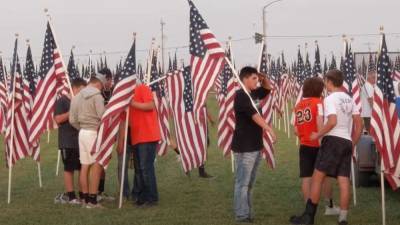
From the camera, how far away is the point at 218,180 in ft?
44.3

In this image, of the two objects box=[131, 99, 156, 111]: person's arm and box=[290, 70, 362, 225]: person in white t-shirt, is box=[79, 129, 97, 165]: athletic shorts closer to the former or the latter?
box=[131, 99, 156, 111]: person's arm

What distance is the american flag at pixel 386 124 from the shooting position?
8.60 metres

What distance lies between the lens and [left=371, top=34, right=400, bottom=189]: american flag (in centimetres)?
860

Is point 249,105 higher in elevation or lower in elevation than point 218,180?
higher

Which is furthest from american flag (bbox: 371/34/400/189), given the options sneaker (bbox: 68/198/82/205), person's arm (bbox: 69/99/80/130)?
sneaker (bbox: 68/198/82/205)

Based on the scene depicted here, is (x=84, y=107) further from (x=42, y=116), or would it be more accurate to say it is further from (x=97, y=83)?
(x=42, y=116)

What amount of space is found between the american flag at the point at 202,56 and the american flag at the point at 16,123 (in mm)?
3377

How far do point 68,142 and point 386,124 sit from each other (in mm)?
4693

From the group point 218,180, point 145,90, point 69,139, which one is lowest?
point 218,180

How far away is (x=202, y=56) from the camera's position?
10000 millimetres

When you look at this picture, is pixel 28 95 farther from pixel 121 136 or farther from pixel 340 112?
pixel 340 112

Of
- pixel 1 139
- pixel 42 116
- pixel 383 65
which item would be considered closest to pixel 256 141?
pixel 383 65

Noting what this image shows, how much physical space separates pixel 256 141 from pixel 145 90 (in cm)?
214

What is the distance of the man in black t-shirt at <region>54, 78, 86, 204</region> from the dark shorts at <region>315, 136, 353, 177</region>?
3860 mm
